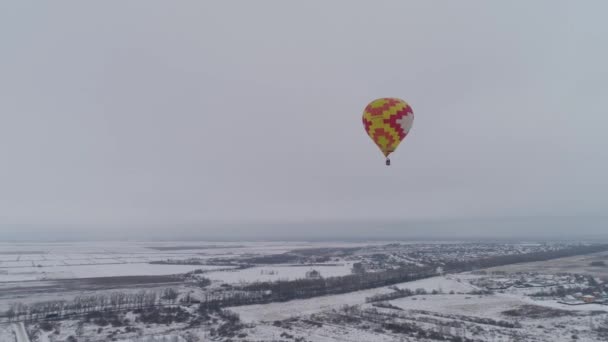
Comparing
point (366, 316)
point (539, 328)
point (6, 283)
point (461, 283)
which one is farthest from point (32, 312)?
point (461, 283)

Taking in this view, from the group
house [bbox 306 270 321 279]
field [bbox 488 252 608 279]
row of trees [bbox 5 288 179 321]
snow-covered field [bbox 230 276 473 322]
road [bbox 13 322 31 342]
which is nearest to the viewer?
road [bbox 13 322 31 342]

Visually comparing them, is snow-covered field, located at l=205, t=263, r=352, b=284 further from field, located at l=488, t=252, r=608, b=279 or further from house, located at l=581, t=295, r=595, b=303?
house, located at l=581, t=295, r=595, b=303

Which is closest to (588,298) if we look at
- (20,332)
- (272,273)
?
(272,273)

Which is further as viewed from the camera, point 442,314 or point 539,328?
point 442,314

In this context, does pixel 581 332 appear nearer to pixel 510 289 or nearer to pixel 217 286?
pixel 510 289

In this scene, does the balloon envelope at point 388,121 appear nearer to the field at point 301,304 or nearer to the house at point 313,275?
the field at point 301,304

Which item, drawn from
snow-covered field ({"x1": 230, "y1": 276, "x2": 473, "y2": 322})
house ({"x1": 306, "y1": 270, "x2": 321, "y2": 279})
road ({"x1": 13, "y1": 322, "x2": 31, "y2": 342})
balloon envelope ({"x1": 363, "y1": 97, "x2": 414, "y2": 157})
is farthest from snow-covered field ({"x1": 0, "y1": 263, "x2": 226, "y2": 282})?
balloon envelope ({"x1": 363, "y1": 97, "x2": 414, "y2": 157})

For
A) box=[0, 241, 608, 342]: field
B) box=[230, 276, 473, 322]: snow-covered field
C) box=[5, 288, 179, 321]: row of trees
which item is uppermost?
box=[5, 288, 179, 321]: row of trees
